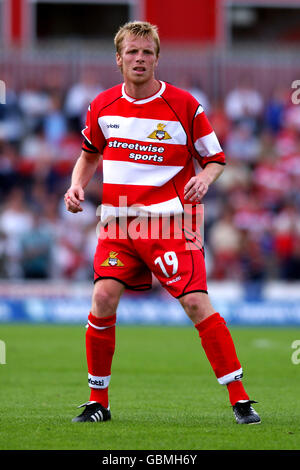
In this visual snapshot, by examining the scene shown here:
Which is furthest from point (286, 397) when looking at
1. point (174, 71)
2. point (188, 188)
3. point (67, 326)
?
point (174, 71)

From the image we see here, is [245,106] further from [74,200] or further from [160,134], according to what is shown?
[74,200]

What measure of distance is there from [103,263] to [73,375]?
128 inches

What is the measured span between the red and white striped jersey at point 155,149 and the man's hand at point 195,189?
252 mm

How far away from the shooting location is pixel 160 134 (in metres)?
6.29

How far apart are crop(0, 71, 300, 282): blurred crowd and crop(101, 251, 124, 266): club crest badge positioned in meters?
9.94

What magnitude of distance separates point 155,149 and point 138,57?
0.59 metres

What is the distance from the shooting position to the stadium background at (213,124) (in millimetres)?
16469

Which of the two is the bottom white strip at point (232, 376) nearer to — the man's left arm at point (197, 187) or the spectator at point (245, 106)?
the man's left arm at point (197, 187)

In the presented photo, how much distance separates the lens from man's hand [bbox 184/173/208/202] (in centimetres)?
603

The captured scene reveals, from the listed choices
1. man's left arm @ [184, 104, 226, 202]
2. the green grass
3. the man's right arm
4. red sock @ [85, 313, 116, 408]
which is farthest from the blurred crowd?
man's left arm @ [184, 104, 226, 202]

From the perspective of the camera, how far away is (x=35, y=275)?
16234 millimetres

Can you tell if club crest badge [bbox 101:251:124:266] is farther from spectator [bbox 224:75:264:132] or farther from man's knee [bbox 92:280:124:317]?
spectator [bbox 224:75:264:132]

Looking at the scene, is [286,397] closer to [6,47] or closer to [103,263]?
[103,263]

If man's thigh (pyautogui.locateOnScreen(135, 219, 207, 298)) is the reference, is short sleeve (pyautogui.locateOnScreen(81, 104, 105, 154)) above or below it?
above
